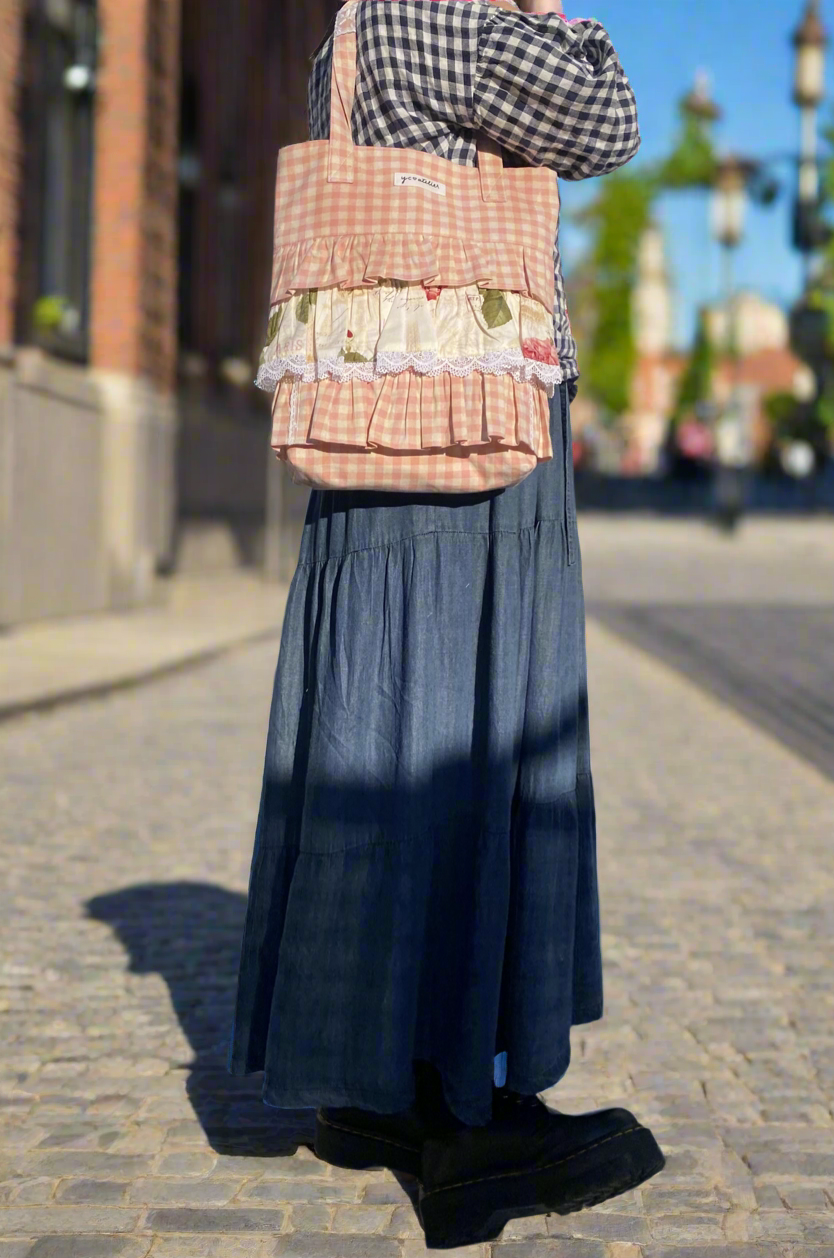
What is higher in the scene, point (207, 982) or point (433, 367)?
point (433, 367)

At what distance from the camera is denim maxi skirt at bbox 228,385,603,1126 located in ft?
8.32

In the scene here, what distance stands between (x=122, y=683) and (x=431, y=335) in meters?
7.33

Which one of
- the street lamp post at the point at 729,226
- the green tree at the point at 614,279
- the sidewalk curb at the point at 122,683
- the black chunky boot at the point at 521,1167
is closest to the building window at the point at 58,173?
the sidewalk curb at the point at 122,683

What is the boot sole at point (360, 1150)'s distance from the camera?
8.75 feet

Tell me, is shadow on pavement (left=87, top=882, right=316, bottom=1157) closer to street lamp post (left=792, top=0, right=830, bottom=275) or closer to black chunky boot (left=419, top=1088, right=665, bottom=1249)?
black chunky boot (left=419, top=1088, right=665, bottom=1249)

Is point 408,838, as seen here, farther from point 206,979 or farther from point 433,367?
point 206,979

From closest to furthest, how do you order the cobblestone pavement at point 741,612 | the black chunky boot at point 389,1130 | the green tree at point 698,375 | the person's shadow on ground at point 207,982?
the black chunky boot at point 389,1130, the person's shadow on ground at point 207,982, the cobblestone pavement at point 741,612, the green tree at point 698,375

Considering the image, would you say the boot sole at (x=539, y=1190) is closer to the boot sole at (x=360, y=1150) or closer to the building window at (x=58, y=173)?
the boot sole at (x=360, y=1150)

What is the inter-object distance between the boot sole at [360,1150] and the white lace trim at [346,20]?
5.45 ft

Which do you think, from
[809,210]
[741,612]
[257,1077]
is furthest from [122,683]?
[809,210]

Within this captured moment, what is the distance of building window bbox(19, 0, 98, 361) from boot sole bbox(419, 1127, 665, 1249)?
429 inches

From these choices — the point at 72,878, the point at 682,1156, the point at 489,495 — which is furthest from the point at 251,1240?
the point at 72,878

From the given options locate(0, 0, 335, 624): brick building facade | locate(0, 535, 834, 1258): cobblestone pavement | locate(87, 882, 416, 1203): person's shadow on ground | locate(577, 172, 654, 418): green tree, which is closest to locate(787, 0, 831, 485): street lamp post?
locate(0, 0, 335, 624): brick building facade

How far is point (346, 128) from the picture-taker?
252cm
